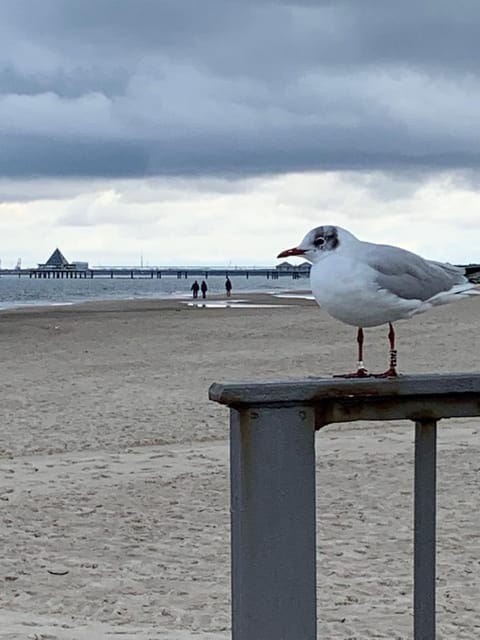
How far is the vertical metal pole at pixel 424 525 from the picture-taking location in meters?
2.01

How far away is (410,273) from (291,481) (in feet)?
4.35

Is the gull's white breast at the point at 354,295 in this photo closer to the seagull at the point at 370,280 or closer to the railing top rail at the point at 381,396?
the seagull at the point at 370,280

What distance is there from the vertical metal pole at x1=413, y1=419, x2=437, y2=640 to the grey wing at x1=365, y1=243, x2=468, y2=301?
3.12 ft

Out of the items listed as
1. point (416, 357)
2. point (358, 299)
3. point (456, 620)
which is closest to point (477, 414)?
point (358, 299)

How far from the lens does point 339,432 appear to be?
482 inches

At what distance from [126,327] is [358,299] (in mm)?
33237

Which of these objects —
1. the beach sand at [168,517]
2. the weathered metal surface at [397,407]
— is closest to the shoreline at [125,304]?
the beach sand at [168,517]

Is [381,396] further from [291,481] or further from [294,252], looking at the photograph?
[294,252]

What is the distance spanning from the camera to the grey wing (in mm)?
3025

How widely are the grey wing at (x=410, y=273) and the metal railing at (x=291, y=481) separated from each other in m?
0.92

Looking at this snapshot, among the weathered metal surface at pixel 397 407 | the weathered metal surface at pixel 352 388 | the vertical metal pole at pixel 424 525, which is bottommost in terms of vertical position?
the vertical metal pole at pixel 424 525

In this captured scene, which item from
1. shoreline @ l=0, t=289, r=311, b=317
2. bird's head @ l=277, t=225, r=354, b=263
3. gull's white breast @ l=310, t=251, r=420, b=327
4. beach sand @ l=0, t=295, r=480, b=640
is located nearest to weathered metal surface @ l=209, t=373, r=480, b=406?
gull's white breast @ l=310, t=251, r=420, b=327

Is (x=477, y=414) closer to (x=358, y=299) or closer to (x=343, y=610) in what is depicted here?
(x=358, y=299)

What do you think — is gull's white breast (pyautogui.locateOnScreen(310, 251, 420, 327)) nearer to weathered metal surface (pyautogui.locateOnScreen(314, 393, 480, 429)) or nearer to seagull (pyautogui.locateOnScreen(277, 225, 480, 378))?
seagull (pyautogui.locateOnScreen(277, 225, 480, 378))
